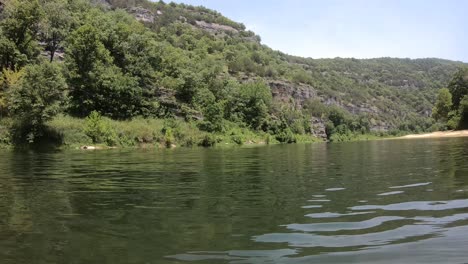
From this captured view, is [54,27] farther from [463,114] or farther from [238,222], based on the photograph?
[463,114]

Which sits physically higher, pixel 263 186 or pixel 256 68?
pixel 256 68

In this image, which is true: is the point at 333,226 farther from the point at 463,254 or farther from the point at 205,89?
the point at 205,89

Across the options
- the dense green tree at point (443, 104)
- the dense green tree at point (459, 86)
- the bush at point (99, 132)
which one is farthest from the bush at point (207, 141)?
the dense green tree at point (459, 86)

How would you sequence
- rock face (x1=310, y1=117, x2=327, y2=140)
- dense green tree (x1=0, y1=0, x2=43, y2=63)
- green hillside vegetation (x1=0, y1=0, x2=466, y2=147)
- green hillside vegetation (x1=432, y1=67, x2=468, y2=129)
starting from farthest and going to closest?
rock face (x1=310, y1=117, x2=327, y2=140) → green hillside vegetation (x1=432, y1=67, x2=468, y2=129) → dense green tree (x1=0, y1=0, x2=43, y2=63) → green hillside vegetation (x1=0, y1=0, x2=466, y2=147)

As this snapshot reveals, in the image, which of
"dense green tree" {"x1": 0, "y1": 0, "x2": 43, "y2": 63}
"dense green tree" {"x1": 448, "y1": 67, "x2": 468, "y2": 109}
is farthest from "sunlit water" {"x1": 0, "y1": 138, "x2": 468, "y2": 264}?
"dense green tree" {"x1": 448, "y1": 67, "x2": 468, "y2": 109}

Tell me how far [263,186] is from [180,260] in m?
8.14

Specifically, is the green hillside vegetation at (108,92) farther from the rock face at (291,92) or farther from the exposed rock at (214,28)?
the exposed rock at (214,28)

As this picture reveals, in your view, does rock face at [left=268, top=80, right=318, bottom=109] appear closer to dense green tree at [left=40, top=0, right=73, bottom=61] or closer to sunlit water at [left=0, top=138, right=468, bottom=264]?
dense green tree at [left=40, top=0, right=73, bottom=61]

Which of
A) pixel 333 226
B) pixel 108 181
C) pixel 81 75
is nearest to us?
pixel 333 226

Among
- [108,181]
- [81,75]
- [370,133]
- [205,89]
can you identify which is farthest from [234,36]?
[108,181]

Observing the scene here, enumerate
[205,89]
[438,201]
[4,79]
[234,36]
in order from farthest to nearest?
[234,36]
[205,89]
[4,79]
[438,201]

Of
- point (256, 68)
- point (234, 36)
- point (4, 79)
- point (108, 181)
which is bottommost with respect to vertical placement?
point (108, 181)

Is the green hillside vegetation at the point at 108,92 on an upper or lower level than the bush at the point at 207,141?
upper

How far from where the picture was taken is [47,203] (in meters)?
10.6
